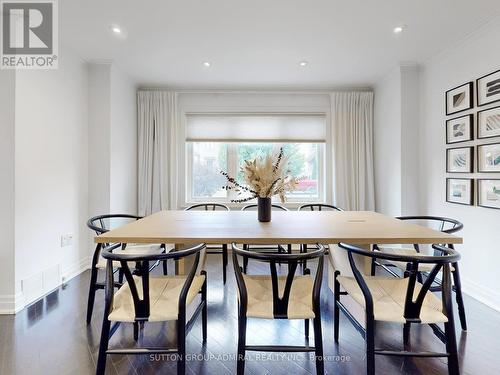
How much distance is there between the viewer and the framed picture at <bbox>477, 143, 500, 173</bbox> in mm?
2395

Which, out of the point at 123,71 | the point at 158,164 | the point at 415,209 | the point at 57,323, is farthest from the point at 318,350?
the point at 123,71

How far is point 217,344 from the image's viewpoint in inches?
73.3

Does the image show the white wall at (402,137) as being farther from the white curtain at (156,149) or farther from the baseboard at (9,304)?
the baseboard at (9,304)

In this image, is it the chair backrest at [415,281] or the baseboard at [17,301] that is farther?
the baseboard at [17,301]

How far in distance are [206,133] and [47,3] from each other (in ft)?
7.68

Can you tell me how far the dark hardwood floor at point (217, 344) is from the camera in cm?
164

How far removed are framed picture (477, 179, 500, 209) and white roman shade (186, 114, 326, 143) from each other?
2107 mm

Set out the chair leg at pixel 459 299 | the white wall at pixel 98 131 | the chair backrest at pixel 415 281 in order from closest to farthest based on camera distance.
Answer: the chair backrest at pixel 415 281 < the chair leg at pixel 459 299 < the white wall at pixel 98 131

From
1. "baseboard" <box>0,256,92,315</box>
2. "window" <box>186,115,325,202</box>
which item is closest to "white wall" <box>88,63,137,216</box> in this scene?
"baseboard" <box>0,256,92,315</box>

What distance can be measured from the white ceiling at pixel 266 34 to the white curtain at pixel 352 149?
445mm

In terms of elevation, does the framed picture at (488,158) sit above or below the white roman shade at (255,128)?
below

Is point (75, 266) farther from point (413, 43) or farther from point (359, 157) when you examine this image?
point (413, 43)

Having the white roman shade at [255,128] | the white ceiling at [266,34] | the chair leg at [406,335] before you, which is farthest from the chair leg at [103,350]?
the white roman shade at [255,128]

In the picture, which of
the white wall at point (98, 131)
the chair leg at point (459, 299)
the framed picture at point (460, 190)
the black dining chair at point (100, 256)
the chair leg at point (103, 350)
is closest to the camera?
the chair leg at point (103, 350)
